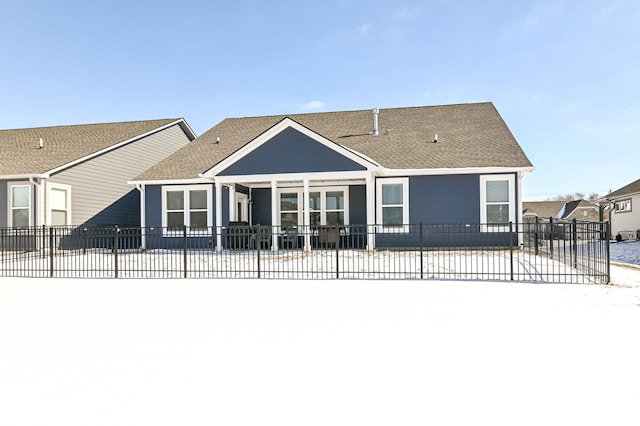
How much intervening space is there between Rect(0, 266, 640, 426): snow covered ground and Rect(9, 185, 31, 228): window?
44.0ft

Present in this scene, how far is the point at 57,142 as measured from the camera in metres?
22.5

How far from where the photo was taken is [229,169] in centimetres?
1670

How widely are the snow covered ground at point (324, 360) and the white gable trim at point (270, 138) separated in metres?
Answer: 9.06

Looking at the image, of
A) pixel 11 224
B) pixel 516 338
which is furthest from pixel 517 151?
pixel 11 224

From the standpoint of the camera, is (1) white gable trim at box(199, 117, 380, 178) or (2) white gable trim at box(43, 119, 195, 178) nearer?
(1) white gable trim at box(199, 117, 380, 178)

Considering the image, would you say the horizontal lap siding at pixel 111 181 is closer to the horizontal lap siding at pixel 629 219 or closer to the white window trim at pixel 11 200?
the white window trim at pixel 11 200

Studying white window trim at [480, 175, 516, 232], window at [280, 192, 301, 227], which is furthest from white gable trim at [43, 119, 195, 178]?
white window trim at [480, 175, 516, 232]

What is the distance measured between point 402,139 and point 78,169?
52.9ft

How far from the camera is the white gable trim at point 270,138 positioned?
15797 millimetres

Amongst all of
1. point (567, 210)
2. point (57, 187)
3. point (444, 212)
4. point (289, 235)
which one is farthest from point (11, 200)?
point (567, 210)

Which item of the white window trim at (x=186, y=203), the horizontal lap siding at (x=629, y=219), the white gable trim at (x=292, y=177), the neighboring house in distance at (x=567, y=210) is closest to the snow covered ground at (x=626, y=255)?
the white gable trim at (x=292, y=177)

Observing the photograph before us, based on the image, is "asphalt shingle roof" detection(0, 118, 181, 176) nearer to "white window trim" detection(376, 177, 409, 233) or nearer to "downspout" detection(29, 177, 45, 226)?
"downspout" detection(29, 177, 45, 226)

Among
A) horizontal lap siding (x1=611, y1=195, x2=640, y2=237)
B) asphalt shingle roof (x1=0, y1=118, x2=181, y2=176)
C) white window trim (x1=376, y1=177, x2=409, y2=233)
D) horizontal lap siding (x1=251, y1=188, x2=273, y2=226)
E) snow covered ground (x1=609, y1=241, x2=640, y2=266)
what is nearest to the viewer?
snow covered ground (x1=609, y1=241, x2=640, y2=266)

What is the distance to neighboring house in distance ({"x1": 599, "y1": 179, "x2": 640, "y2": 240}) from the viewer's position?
30.2 metres
